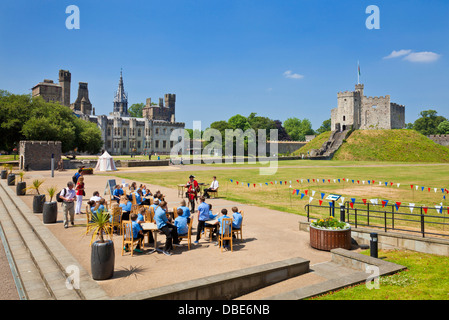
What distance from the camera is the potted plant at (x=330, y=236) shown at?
29.9ft

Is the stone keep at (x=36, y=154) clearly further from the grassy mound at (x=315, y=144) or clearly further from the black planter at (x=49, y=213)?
the grassy mound at (x=315, y=144)

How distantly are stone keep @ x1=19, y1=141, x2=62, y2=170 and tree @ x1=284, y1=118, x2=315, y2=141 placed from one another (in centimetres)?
12463

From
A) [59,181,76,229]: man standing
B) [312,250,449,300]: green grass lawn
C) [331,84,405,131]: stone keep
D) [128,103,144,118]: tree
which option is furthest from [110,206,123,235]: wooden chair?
[128,103,144,118]: tree

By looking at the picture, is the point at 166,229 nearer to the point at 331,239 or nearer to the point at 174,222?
the point at 174,222

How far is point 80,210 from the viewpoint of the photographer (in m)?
14.6

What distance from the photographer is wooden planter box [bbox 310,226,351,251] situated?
29.9ft

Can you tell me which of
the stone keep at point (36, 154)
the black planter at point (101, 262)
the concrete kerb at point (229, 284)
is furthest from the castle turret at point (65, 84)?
the concrete kerb at point (229, 284)

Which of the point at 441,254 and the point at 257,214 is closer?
the point at 441,254

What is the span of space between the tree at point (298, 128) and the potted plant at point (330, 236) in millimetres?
143242

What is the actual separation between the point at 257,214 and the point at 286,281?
7.16 m

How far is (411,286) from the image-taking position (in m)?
6.36

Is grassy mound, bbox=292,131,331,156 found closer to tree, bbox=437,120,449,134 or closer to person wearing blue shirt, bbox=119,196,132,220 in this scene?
tree, bbox=437,120,449,134

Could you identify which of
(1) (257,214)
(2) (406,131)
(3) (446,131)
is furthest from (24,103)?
(3) (446,131)

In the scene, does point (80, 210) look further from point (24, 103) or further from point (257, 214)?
point (24, 103)
